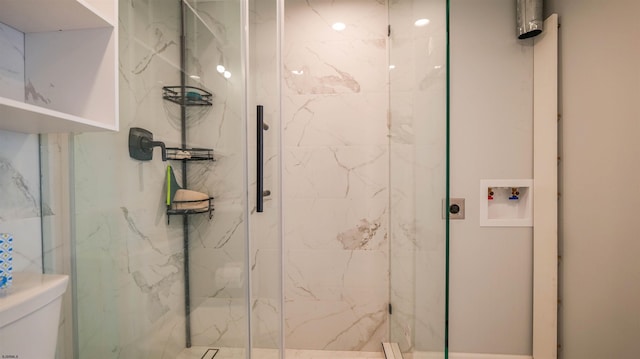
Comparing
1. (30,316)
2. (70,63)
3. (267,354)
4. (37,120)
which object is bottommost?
(267,354)

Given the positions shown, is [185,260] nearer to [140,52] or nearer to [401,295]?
[140,52]

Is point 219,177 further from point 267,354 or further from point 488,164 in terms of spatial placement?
point 488,164

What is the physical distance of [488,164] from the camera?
154cm

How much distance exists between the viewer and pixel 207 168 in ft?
2.97

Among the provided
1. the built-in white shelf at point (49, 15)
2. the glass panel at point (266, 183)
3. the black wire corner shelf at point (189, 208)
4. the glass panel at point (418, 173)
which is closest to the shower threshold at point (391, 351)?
the glass panel at point (418, 173)

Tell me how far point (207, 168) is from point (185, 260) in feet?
1.05

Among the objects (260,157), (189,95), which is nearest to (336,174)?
(260,157)

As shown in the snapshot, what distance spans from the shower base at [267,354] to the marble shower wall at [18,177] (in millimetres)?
520

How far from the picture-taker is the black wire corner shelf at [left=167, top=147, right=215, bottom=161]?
85cm

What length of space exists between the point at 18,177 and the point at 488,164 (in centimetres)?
197

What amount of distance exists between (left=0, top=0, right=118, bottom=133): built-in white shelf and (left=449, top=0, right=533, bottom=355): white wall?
1.57 m

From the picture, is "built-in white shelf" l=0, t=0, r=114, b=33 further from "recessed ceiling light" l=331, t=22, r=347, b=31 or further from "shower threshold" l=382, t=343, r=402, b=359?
"shower threshold" l=382, t=343, r=402, b=359

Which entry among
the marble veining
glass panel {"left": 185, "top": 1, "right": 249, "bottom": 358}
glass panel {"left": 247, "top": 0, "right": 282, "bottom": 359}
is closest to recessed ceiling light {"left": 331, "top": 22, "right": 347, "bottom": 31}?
glass panel {"left": 247, "top": 0, "right": 282, "bottom": 359}

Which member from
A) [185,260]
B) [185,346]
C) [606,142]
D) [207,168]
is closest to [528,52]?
[606,142]
